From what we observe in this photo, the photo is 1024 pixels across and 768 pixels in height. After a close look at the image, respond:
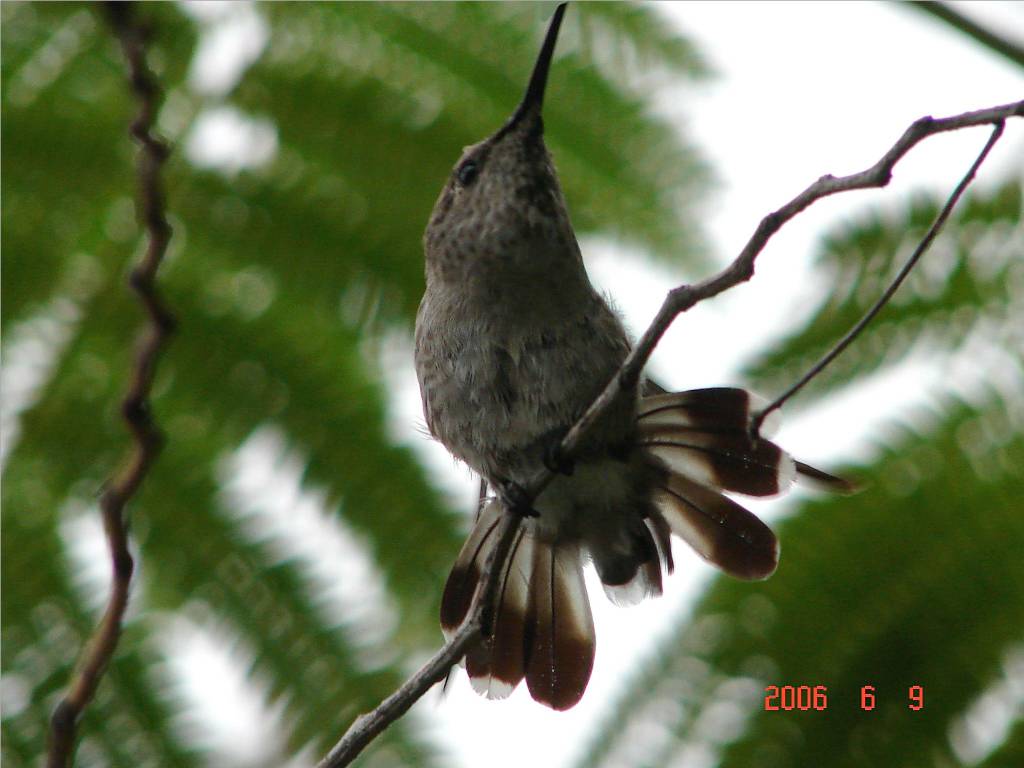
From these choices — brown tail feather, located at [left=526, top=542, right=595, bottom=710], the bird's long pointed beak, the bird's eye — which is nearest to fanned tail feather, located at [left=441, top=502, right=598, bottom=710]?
brown tail feather, located at [left=526, top=542, right=595, bottom=710]

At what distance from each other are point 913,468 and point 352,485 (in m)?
1.63

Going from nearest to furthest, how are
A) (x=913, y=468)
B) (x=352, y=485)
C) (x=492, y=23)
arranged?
(x=913, y=468)
(x=352, y=485)
(x=492, y=23)

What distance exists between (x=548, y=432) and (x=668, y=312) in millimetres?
1282

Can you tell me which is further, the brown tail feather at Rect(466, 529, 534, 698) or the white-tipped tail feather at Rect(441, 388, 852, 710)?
the brown tail feather at Rect(466, 529, 534, 698)

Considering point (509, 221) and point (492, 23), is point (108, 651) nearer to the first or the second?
point (509, 221)

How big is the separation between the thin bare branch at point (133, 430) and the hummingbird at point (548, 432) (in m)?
1.19

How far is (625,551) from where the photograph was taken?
3.48 metres

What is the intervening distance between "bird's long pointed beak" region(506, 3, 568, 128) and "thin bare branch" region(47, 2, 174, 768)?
4.19ft

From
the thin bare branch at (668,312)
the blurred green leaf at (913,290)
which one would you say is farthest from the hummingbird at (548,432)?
the thin bare branch at (668,312)

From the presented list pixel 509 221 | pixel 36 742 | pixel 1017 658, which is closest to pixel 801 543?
pixel 1017 658

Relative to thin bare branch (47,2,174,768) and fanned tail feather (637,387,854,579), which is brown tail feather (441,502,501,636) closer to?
fanned tail feather (637,387,854,579)

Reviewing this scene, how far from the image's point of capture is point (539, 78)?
340 cm

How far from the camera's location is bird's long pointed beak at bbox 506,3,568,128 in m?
3.33

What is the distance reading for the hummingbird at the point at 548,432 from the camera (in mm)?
3184
